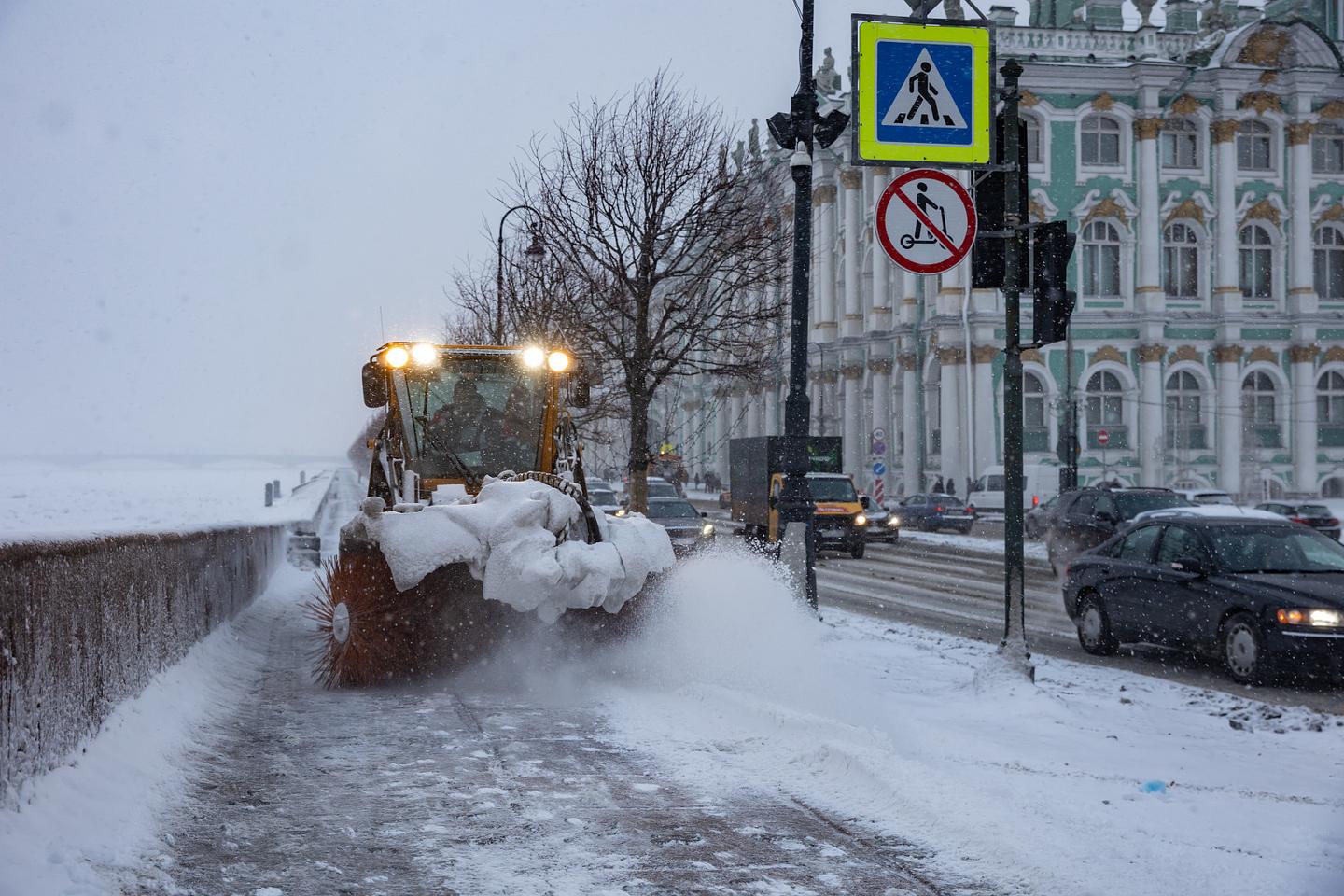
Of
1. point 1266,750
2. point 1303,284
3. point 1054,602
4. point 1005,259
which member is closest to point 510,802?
point 1266,750

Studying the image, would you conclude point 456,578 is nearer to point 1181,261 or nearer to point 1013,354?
point 1013,354

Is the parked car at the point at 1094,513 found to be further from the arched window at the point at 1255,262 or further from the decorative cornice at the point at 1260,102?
the decorative cornice at the point at 1260,102

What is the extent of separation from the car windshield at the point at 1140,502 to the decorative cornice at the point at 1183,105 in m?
35.7

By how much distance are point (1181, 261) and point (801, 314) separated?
157 feet

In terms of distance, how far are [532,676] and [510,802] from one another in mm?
3902

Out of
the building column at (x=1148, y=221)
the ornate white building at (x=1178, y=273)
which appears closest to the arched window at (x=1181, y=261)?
the ornate white building at (x=1178, y=273)

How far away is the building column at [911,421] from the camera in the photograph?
59.4m

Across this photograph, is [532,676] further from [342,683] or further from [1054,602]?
[1054,602]

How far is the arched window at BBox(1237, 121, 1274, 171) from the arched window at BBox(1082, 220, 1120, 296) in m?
6.43

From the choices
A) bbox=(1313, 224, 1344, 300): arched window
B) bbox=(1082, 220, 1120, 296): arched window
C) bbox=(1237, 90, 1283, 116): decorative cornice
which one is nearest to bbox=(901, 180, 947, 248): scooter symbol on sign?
bbox=(1082, 220, 1120, 296): arched window

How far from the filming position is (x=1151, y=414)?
55719mm

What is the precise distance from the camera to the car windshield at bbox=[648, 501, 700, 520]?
28.3m

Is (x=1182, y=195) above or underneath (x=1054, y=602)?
above

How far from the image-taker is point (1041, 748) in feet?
27.7
